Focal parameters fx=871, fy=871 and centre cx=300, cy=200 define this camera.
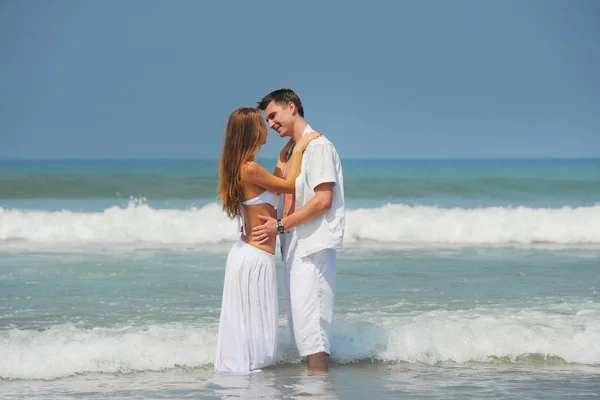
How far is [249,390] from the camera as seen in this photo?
4.91 m

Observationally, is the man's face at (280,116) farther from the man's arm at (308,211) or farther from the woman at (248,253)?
the man's arm at (308,211)

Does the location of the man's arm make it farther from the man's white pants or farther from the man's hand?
the man's white pants

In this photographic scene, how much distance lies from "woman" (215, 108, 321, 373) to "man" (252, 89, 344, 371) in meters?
0.09

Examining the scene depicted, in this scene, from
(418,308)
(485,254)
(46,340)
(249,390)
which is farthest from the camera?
(485,254)

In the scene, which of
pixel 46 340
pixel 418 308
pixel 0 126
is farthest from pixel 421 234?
pixel 0 126

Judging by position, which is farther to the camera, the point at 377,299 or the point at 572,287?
the point at 572,287

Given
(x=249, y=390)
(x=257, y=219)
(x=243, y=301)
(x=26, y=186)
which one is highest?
(x=26, y=186)

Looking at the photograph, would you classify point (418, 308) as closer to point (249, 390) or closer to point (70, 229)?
point (249, 390)

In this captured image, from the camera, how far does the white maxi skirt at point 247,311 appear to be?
5168 millimetres

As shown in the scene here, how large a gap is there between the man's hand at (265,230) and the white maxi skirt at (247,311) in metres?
0.08

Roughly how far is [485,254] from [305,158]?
6.91 m

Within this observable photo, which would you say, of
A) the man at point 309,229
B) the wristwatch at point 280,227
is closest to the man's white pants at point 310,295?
the man at point 309,229

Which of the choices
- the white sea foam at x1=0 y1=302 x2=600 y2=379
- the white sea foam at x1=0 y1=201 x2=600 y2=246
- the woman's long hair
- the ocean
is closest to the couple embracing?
the woman's long hair

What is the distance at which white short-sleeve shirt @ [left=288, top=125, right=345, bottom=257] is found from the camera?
5023 millimetres
